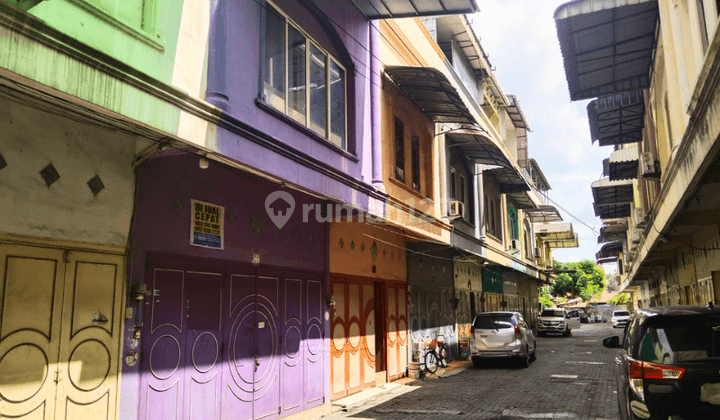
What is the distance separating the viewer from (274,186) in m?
10.2

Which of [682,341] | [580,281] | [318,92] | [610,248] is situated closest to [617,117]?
[318,92]

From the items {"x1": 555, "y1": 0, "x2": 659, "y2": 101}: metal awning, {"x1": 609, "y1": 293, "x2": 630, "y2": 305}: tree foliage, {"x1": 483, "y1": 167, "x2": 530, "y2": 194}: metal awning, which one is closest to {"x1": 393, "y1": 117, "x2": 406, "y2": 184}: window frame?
{"x1": 555, "y1": 0, "x2": 659, "y2": 101}: metal awning

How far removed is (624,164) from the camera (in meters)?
21.6

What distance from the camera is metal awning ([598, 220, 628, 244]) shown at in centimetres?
3969

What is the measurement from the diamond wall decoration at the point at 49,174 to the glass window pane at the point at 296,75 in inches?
163

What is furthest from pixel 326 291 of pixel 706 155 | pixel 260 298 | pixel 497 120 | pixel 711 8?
pixel 497 120

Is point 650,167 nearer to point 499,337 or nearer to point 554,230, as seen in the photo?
point 499,337

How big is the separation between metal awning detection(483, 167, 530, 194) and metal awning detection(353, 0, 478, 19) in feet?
39.8

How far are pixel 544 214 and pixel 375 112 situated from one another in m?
28.0

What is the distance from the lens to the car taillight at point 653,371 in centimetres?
591

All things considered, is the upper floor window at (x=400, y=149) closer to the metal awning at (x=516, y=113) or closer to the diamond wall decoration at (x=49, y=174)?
the diamond wall decoration at (x=49, y=174)

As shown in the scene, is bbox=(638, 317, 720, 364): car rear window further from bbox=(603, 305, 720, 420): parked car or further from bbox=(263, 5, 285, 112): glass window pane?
bbox=(263, 5, 285, 112): glass window pane

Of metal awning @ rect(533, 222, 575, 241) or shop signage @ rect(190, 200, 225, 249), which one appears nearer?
shop signage @ rect(190, 200, 225, 249)

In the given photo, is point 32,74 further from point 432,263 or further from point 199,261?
point 432,263
